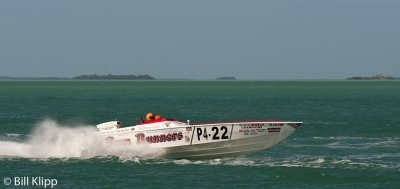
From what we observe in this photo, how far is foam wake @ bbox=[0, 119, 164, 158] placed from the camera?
34.3 meters

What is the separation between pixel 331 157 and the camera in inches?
1391

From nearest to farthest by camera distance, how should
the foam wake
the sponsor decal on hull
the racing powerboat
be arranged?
the racing powerboat < the sponsor decal on hull < the foam wake

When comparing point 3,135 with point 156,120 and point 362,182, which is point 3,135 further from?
point 362,182

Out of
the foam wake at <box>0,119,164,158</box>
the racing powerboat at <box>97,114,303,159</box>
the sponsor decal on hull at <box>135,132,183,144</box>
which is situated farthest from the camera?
the foam wake at <box>0,119,164,158</box>

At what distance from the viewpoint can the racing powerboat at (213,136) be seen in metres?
33.4

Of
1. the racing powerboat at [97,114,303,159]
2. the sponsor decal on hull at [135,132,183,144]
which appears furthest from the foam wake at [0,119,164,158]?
the racing powerboat at [97,114,303,159]

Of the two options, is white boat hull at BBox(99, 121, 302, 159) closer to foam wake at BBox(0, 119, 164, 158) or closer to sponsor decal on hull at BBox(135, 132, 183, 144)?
sponsor decal on hull at BBox(135, 132, 183, 144)

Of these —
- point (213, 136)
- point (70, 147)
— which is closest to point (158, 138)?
point (213, 136)

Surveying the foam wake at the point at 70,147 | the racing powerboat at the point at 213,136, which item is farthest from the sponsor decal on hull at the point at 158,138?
the foam wake at the point at 70,147

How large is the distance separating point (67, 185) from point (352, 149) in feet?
54.0

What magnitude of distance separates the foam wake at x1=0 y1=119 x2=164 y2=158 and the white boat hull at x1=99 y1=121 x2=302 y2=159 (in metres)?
0.81

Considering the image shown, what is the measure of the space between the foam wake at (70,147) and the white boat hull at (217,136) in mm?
811

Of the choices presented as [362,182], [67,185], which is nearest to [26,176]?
[67,185]

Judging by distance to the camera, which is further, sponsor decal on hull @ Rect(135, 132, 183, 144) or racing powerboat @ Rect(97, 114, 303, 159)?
sponsor decal on hull @ Rect(135, 132, 183, 144)
